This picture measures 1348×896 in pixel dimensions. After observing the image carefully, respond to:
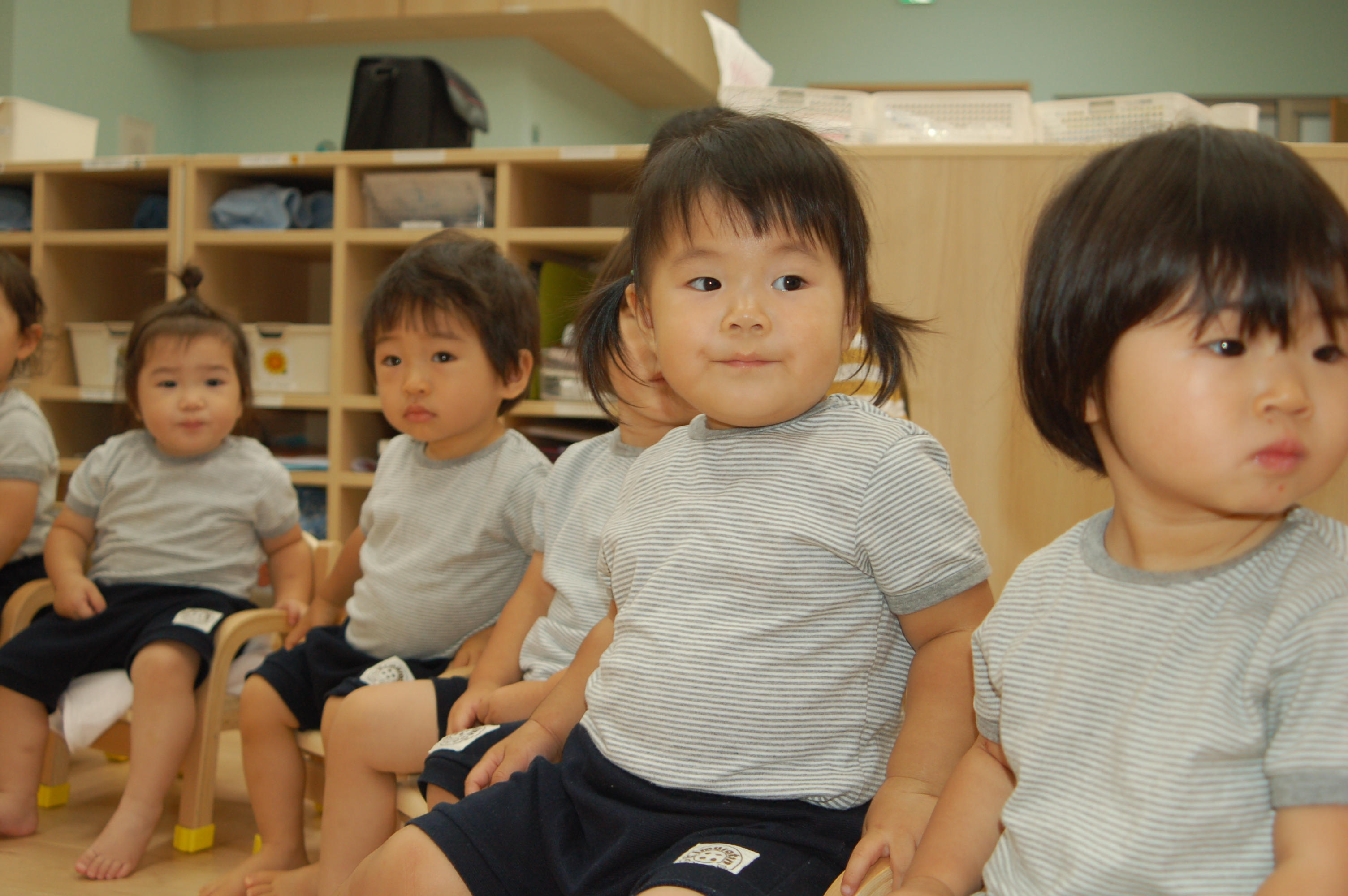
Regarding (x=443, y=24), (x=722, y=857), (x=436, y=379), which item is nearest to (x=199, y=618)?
(x=436, y=379)

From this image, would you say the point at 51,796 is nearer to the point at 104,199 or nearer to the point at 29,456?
the point at 29,456

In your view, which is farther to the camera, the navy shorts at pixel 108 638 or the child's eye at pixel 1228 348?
the navy shorts at pixel 108 638

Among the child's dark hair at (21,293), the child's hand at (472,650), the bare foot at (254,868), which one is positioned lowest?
the bare foot at (254,868)

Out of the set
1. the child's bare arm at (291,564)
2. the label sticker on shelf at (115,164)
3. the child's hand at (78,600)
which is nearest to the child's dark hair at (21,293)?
the child's hand at (78,600)

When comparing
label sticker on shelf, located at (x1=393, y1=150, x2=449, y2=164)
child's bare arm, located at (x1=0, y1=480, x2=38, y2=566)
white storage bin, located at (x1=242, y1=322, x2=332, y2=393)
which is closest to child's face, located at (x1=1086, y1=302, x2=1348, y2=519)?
child's bare arm, located at (x1=0, y1=480, x2=38, y2=566)

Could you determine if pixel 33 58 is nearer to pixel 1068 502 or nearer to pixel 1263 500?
pixel 1068 502

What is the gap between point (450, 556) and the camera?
4.84ft

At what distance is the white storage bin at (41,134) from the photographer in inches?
119

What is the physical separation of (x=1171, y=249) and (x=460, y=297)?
1052 millimetres

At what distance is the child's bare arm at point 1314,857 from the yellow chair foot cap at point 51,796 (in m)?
2.01

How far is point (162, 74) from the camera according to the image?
4.63 meters

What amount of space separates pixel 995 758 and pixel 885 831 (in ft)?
Answer: 0.33

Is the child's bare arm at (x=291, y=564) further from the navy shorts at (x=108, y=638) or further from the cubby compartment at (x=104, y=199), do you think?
the cubby compartment at (x=104, y=199)

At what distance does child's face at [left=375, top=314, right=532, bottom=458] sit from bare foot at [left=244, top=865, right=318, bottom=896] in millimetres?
609
